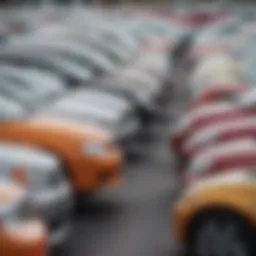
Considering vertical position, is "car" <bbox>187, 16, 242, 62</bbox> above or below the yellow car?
above

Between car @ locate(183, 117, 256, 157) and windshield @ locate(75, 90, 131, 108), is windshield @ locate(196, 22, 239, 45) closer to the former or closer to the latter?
windshield @ locate(75, 90, 131, 108)

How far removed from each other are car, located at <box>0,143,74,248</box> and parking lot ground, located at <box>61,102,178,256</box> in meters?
0.53

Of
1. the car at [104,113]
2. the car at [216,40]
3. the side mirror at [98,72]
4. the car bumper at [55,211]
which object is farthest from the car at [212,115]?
the car at [216,40]

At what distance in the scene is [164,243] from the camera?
950cm

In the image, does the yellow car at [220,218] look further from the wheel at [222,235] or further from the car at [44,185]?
the car at [44,185]

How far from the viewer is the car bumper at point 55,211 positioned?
27.6ft

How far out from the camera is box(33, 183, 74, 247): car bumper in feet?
27.6

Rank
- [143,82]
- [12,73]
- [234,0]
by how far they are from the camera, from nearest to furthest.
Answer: [12,73]
[143,82]
[234,0]

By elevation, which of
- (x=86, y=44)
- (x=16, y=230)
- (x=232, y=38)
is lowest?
(x=16, y=230)

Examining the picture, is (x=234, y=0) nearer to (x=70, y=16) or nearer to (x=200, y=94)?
(x=70, y=16)

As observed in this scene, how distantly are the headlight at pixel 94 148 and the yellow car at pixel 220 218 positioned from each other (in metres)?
2.29

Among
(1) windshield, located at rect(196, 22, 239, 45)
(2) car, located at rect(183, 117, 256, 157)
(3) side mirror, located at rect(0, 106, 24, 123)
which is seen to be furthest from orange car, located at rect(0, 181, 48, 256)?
(1) windshield, located at rect(196, 22, 239, 45)

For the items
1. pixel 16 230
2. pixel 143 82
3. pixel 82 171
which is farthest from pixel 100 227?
→ pixel 143 82

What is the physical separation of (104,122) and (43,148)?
7.29ft
